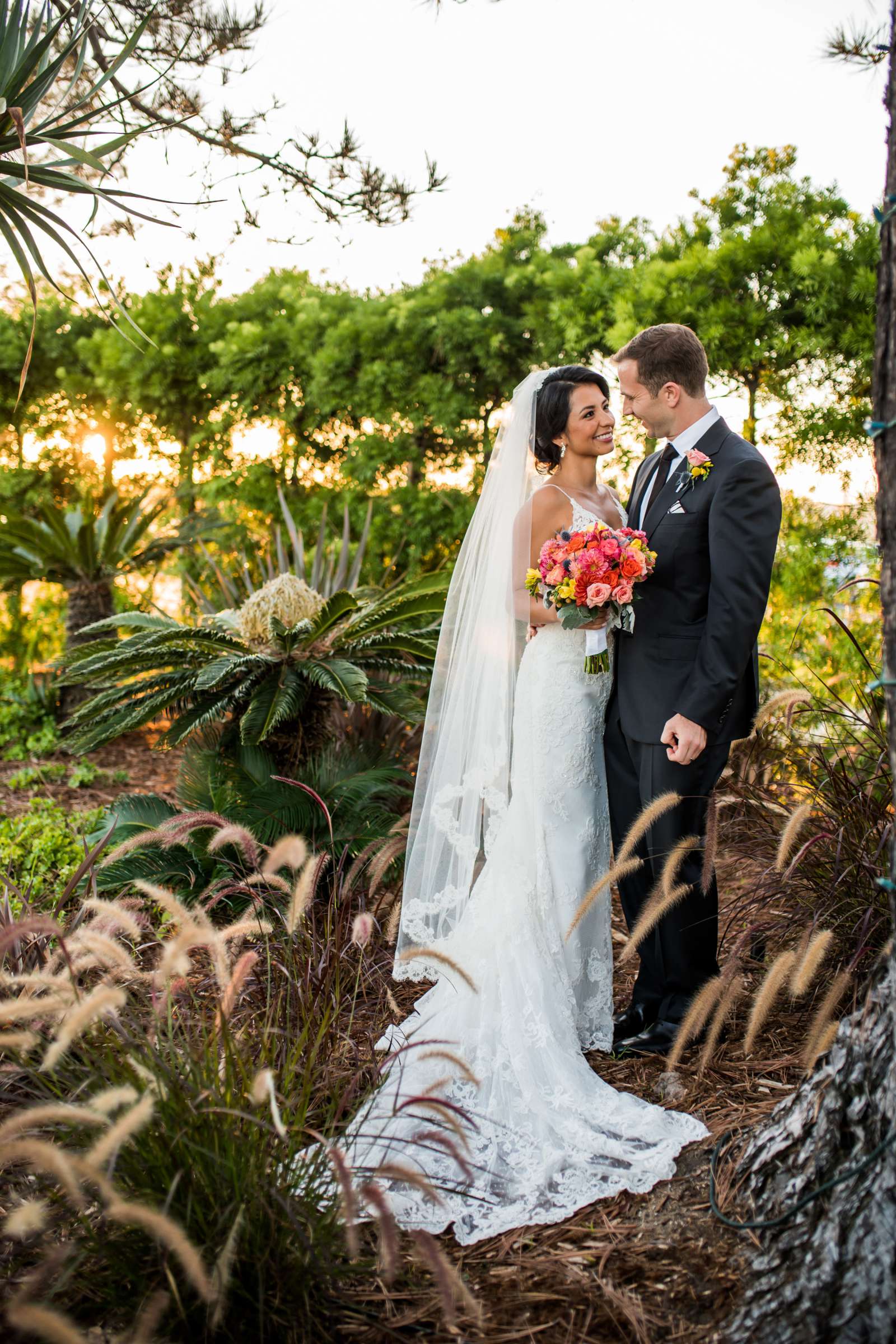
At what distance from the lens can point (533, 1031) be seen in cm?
298

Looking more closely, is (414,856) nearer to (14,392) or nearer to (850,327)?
(850,327)

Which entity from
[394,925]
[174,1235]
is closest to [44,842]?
[394,925]

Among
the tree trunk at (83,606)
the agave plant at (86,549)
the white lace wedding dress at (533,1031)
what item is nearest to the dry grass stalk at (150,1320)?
the white lace wedding dress at (533,1031)

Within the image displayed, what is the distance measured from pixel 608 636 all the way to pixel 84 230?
2.46 metres

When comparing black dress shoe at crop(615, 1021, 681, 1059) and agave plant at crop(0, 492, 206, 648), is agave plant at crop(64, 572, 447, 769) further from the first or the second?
agave plant at crop(0, 492, 206, 648)

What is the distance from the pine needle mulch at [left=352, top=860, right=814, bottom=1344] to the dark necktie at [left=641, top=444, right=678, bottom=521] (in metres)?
1.91

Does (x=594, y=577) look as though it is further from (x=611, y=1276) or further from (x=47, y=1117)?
(x=47, y=1117)

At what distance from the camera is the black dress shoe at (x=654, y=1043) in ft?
10.4

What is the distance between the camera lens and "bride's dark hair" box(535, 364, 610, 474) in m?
3.59

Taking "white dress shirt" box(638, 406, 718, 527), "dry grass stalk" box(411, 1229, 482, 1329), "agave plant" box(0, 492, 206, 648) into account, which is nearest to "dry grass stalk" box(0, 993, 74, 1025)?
"dry grass stalk" box(411, 1229, 482, 1329)

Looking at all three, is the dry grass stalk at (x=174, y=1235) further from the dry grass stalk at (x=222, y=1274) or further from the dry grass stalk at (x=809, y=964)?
the dry grass stalk at (x=809, y=964)

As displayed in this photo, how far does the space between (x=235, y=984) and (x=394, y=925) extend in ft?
4.32

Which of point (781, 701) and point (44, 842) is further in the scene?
point (44, 842)

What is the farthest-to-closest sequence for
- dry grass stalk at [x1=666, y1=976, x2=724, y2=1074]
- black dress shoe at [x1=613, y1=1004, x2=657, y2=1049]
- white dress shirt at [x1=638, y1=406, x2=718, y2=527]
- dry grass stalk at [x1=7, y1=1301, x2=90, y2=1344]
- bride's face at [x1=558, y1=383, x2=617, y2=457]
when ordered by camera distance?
A: bride's face at [x1=558, y1=383, x2=617, y2=457] < black dress shoe at [x1=613, y1=1004, x2=657, y2=1049] < white dress shirt at [x1=638, y1=406, x2=718, y2=527] < dry grass stalk at [x1=666, y1=976, x2=724, y2=1074] < dry grass stalk at [x1=7, y1=1301, x2=90, y2=1344]
